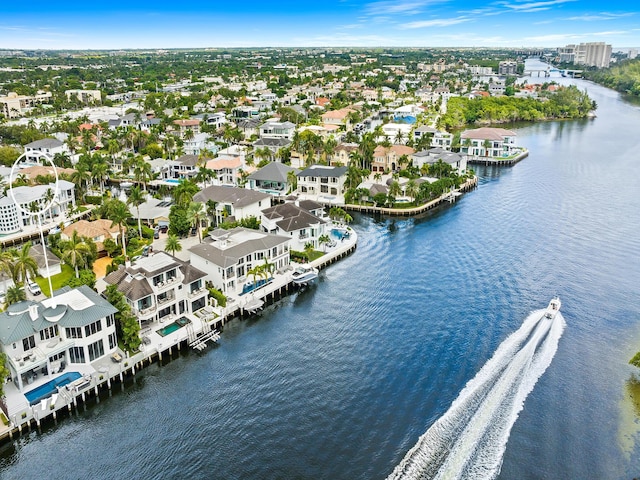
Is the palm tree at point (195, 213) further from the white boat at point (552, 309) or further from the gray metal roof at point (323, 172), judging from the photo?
the white boat at point (552, 309)

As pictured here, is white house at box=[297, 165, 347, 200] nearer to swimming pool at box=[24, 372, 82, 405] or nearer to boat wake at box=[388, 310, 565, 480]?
boat wake at box=[388, 310, 565, 480]

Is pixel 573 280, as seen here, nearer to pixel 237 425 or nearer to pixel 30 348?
pixel 237 425

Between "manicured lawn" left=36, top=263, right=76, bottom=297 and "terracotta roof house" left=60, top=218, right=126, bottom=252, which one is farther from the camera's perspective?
"terracotta roof house" left=60, top=218, right=126, bottom=252

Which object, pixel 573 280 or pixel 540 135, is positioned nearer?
pixel 573 280

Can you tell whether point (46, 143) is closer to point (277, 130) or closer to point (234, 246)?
point (277, 130)

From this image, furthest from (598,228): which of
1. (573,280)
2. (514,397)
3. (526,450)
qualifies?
(526,450)

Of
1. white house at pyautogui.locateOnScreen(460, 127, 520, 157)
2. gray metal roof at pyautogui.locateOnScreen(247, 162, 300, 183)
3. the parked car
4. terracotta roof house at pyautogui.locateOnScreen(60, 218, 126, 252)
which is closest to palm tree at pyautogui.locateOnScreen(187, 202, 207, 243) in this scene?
terracotta roof house at pyautogui.locateOnScreen(60, 218, 126, 252)
